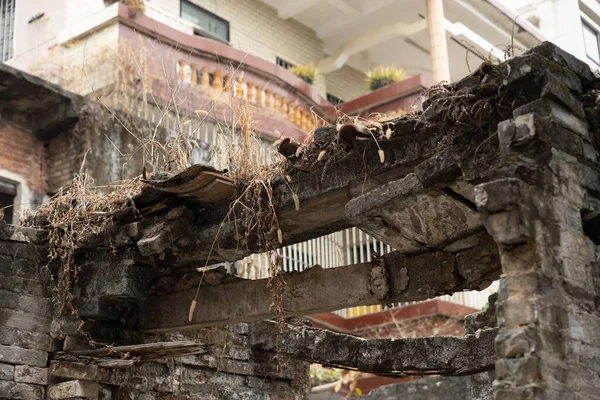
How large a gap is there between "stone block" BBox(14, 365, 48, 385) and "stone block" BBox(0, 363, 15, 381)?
0.03 metres

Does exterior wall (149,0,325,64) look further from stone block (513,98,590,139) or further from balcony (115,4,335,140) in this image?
stone block (513,98,590,139)

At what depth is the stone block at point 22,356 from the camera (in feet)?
23.5

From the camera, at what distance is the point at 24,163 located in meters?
11.6

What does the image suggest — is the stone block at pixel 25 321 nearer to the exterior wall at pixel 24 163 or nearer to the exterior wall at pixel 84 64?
the exterior wall at pixel 24 163

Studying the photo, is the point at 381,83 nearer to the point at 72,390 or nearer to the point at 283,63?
the point at 283,63

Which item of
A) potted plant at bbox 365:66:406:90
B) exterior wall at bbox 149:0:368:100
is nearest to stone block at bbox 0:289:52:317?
exterior wall at bbox 149:0:368:100

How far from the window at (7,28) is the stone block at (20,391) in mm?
8483

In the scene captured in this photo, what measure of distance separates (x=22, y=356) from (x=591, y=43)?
1533 cm

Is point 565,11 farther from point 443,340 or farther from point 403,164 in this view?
point 403,164

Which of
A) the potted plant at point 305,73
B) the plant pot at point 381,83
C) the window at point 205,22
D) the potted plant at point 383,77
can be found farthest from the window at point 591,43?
the window at point 205,22

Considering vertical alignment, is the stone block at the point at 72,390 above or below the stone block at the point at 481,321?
below

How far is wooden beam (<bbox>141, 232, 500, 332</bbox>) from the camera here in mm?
5914

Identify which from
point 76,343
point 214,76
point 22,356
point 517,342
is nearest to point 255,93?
point 214,76

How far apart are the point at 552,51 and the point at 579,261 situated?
1276 mm
